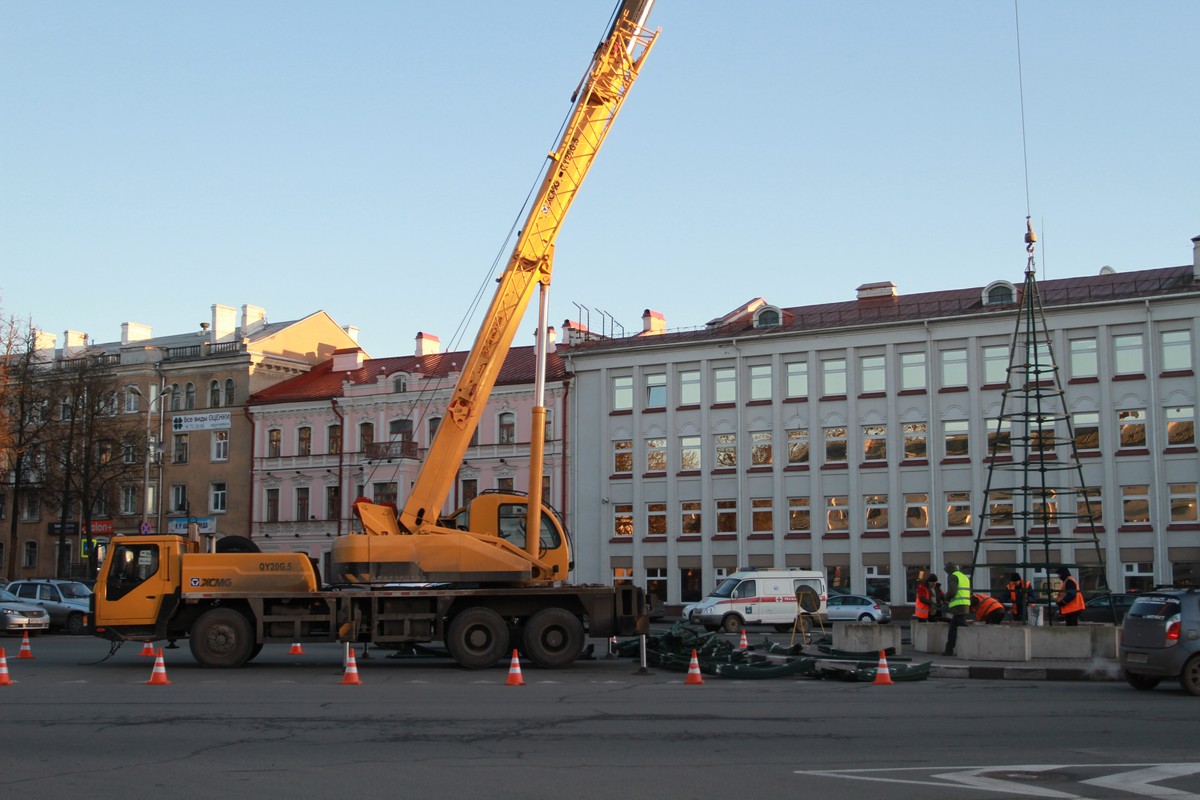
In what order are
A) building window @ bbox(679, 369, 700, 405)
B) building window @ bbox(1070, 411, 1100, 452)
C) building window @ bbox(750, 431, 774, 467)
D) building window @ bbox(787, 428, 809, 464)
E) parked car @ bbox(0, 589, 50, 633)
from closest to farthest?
Result: parked car @ bbox(0, 589, 50, 633) → building window @ bbox(1070, 411, 1100, 452) → building window @ bbox(787, 428, 809, 464) → building window @ bbox(750, 431, 774, 467) → building window @ bbox(679, 369, 700, 405)

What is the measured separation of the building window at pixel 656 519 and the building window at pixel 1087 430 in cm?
1632

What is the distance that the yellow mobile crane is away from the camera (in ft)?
74.5

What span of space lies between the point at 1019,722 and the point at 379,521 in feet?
40.9

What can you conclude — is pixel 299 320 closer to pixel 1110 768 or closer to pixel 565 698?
pixel 565 698

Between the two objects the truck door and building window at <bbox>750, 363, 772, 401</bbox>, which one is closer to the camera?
the truck door

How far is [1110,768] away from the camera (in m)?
11.0

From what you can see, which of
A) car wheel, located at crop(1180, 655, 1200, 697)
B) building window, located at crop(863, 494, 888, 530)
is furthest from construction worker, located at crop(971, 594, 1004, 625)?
building window, located at crop(863, 494, 888, 530)

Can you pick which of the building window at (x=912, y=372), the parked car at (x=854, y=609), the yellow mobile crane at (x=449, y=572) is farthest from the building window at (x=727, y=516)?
the yellow mobile crane at (x=449, y=572)

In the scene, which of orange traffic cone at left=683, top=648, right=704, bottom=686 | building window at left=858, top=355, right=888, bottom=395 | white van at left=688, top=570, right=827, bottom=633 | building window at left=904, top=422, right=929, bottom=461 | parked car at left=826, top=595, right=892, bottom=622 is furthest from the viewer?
building window at left=858, top=355, right=888, bottom=395

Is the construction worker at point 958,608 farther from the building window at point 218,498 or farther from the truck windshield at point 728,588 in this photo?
the building window at point 218,498

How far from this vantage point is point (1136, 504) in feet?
151

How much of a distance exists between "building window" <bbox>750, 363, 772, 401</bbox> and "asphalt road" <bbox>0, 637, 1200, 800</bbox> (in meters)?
32.6

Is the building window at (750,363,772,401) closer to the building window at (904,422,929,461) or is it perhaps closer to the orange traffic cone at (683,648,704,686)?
the building window at (904,422,929,461)

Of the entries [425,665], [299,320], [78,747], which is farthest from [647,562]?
[78,747]
